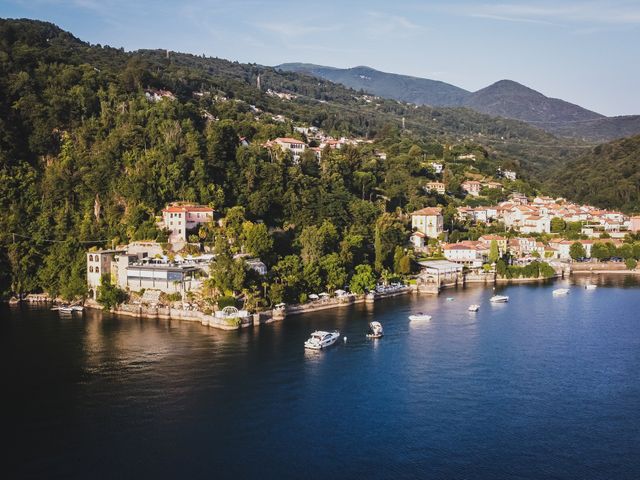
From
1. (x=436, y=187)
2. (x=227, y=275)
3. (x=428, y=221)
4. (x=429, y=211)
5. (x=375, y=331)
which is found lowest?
(x=375, y=331)

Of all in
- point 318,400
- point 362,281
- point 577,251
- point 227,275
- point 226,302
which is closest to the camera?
point 318,400

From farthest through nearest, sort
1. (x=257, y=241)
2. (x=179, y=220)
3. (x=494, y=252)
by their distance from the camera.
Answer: (x=494, y=252), (x=179, y=220), (x=257, y=241)

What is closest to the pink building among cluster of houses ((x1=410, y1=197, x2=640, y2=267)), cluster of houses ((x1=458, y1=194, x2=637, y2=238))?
cluster of houses ((x1=410, y1=197, x2=640, y2=267))

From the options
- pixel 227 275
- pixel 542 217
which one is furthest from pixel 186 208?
pixel 542 217

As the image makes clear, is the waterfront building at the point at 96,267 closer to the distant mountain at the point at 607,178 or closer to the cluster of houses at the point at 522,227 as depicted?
the cluster of houses at the point at 522,227

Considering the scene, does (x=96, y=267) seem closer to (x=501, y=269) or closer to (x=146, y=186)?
(x=146, y=186)

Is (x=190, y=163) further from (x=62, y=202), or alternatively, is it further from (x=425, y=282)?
(x=425, y=282)
